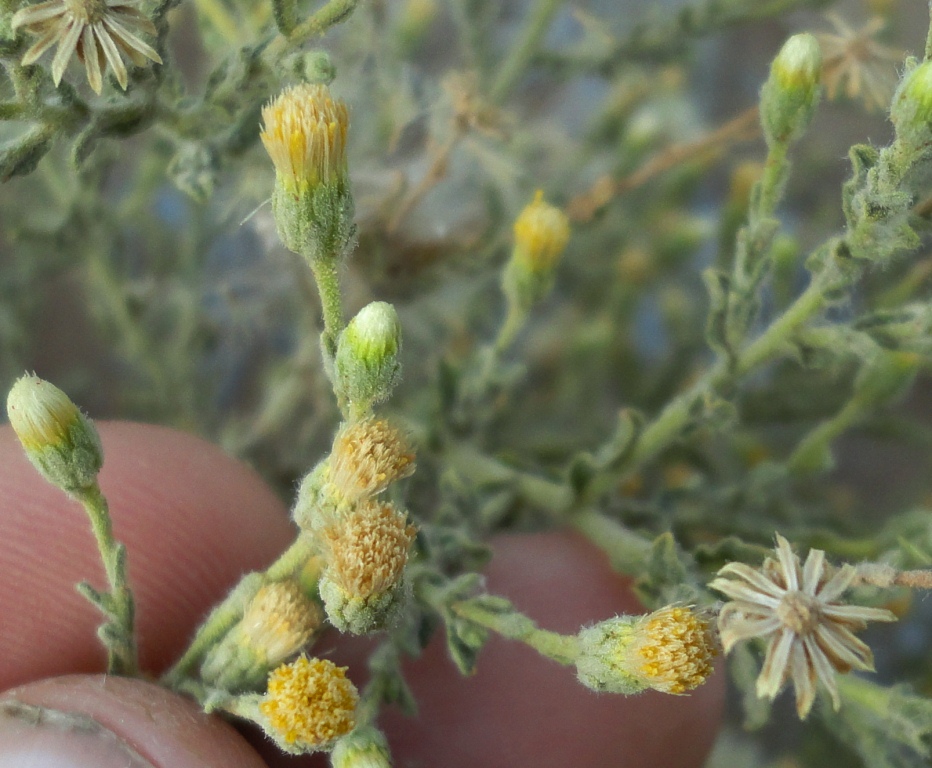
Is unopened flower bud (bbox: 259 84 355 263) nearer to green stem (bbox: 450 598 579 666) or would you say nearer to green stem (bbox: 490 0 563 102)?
green stem (bbox: 450 598 579 666)

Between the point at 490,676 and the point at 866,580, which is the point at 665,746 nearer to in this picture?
the point at 490,676

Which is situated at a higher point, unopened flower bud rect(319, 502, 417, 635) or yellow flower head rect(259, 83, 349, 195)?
yellow flower head rect(259, 83, 349, 195)

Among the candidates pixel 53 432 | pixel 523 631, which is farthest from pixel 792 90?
pixel 53 432

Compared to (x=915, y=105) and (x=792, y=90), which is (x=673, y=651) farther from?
(x=792, y=90)

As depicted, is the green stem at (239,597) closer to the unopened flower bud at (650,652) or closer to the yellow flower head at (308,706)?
the yellow flower head at (308,706)

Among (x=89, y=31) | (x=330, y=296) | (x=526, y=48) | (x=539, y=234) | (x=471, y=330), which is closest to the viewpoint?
(x=89, y=31)

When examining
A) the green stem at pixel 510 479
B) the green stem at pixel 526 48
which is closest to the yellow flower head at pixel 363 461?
the green stem at pixel 510 479


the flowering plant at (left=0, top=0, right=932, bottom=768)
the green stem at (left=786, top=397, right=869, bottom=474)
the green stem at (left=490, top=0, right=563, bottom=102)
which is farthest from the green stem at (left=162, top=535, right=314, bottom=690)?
the green stem at (left=490, top=0, right=563, bottom=102)

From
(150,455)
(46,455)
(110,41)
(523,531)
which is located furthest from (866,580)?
(150,455)
